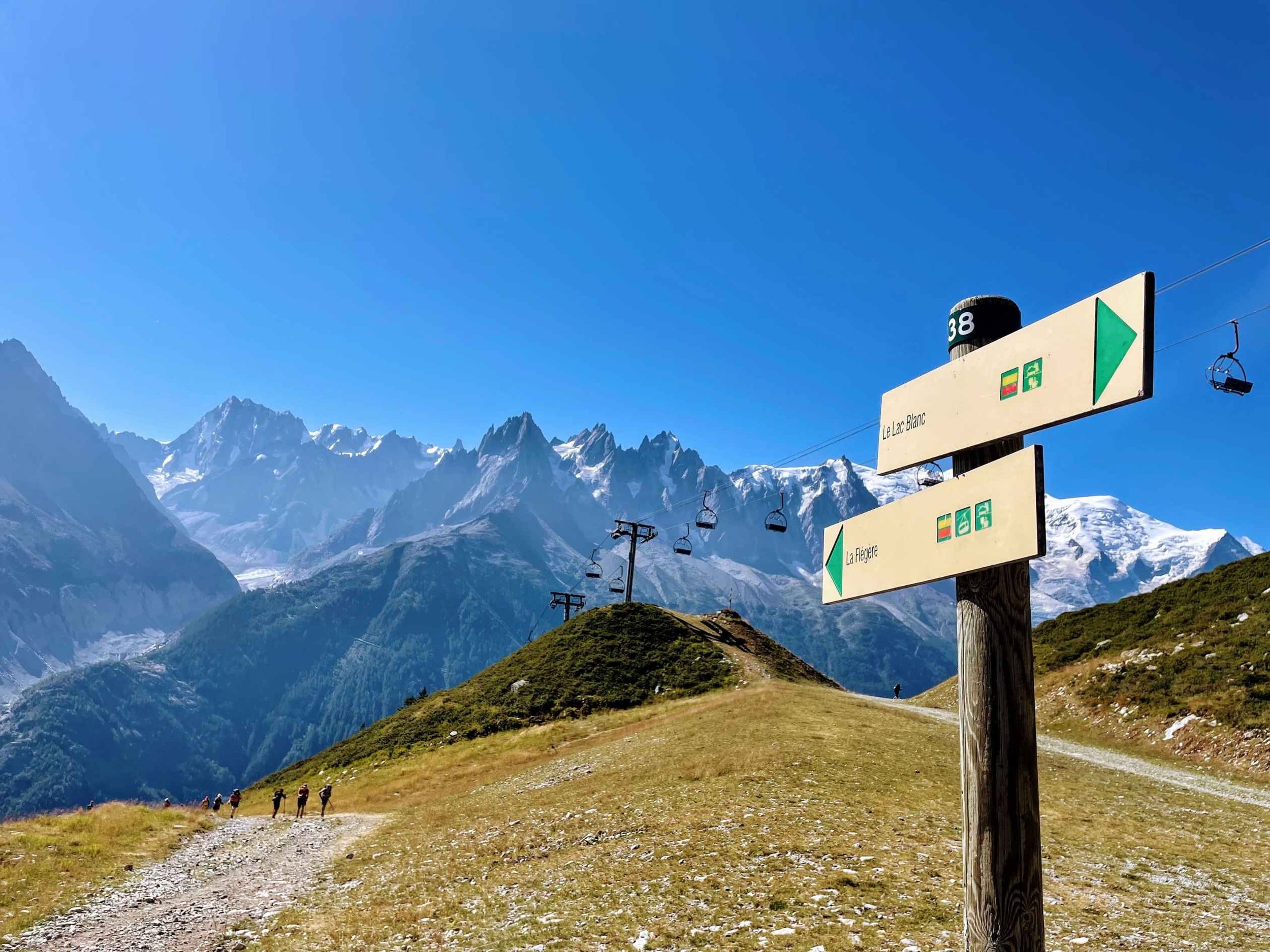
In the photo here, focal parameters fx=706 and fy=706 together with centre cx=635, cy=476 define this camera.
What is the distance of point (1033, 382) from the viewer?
6691mm

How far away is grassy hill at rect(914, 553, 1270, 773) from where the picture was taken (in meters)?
34.0

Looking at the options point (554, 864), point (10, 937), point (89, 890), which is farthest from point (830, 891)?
point (89, 890)

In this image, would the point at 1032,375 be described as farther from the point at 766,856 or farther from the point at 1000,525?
the point at 766,856

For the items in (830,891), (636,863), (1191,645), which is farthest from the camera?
(1191,645)

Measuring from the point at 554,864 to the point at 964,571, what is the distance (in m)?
18.3

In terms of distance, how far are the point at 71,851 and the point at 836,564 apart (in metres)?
33.7

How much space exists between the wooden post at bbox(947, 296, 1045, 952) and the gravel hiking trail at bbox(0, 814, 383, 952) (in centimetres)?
1930

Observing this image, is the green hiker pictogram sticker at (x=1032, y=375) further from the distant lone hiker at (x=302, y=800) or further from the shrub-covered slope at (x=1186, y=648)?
the distant lone hiker at (x=302, y=800)

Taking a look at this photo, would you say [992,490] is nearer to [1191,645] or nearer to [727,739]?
[727,739]

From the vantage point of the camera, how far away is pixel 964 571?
677cm

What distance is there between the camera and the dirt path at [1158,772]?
26453 mm

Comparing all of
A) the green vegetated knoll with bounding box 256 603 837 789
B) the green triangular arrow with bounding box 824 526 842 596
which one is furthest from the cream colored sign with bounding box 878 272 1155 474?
the green vegetated knoll with bounding box 256 603 837 789

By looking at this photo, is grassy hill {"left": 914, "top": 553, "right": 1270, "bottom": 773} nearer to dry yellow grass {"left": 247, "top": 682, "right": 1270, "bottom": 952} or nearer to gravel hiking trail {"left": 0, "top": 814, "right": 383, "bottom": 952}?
dry yellow grass {"left": 247, "top": 682, "right": 1270, "bottom": 952}

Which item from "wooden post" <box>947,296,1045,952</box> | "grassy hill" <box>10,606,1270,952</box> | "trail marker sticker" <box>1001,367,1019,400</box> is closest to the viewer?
"wooden post" <box>947,296,1045,952</box>
